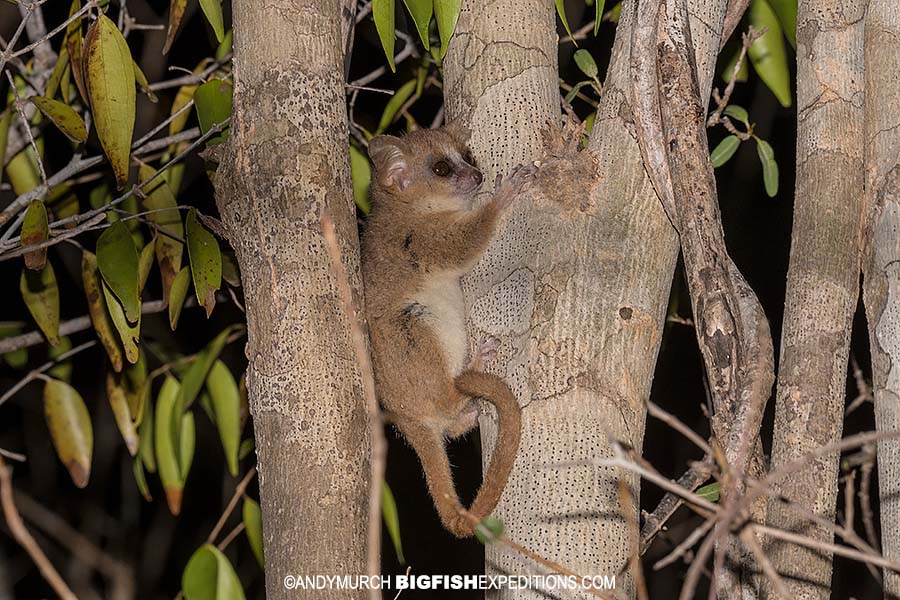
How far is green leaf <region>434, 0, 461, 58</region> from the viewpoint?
2680mm

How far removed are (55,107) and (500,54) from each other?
1159mm

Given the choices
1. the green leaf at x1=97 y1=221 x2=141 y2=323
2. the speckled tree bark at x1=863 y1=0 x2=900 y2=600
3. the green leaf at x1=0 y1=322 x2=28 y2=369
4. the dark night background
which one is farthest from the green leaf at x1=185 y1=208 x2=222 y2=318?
the dark night background

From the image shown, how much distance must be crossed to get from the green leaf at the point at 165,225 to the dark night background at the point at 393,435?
7.06 ft

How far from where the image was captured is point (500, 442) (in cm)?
248

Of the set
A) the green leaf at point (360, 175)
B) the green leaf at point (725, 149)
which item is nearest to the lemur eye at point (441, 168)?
the green leaf at point (360, 175)

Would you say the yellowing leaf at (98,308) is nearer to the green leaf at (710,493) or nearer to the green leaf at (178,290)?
the green leaf at (178,290)

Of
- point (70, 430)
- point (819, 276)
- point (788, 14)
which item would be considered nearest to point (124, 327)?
point (70, 430)

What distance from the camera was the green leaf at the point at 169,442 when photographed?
3.57 m

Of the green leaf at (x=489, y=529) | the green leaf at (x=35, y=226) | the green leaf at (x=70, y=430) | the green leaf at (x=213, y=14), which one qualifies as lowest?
the green leaf at (x=70, y=430)

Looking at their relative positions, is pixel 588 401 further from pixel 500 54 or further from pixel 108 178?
pixel 108 178

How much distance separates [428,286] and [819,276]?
1317 mm

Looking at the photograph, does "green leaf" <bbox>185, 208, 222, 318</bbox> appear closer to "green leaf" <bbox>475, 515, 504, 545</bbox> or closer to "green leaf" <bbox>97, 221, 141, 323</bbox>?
"green leaf" <bbox>97, 221, 141, 323</bbox>

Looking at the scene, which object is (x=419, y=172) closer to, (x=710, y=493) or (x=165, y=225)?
(x=165, y=225)

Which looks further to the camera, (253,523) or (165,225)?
(253,523)
